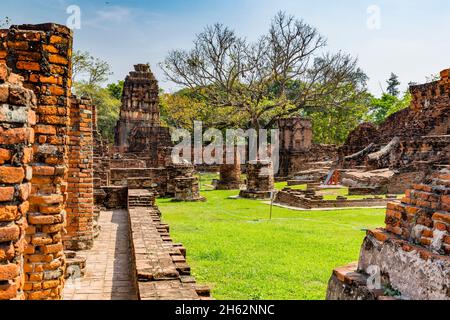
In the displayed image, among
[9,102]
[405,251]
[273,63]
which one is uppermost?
[273,63]

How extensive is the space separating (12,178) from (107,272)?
4402 mm

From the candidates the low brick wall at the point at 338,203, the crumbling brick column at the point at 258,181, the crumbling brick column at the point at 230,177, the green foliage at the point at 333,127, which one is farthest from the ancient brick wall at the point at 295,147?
the low brick wall at the point at 338,203

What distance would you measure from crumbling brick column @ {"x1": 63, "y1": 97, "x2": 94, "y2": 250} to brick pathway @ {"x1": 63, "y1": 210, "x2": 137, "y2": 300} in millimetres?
318

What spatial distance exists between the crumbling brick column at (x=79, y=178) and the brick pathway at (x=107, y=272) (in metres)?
0.32

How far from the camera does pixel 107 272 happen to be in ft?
20.9

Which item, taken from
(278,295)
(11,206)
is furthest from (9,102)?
(278,295)

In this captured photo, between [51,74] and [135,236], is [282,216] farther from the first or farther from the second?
[51,74]

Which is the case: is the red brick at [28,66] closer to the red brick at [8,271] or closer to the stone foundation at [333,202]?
the red brick at [8,271]

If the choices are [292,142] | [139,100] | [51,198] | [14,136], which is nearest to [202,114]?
[139,100]

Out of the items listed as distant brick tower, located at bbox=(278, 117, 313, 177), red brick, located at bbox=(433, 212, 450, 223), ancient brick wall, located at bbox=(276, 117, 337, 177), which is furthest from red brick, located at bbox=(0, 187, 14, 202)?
distant brick tower, located at bbox=(278, 117, 313, 177)

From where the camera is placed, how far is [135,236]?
6.47 meters

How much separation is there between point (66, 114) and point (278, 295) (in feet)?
9.64

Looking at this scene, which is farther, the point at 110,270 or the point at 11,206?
the point at 110,270

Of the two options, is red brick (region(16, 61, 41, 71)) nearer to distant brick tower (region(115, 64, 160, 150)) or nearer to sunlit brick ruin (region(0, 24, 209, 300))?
sunlit brick ruin (region(0, 24, 209, 300))
